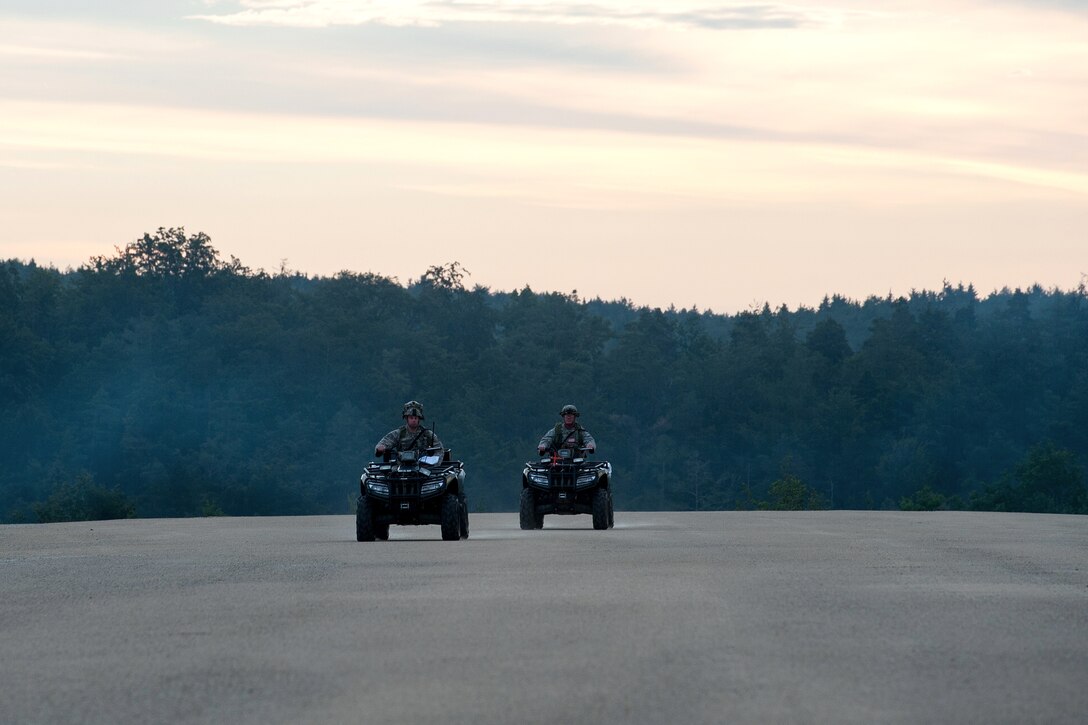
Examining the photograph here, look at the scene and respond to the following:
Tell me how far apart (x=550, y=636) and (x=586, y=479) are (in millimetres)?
17723

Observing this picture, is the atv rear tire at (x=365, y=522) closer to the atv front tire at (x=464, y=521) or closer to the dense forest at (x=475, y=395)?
the atv front tire at (x=464, y=521)

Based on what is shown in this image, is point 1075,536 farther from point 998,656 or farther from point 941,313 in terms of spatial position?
point 941,313

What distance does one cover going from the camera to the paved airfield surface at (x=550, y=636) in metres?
9.88

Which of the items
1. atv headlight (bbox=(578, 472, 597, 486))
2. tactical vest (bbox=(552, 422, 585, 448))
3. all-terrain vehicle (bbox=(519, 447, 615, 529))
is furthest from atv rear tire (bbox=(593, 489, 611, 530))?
tactical vest (bbox=(552, 422, 585, 448))

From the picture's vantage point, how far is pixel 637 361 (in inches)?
6201

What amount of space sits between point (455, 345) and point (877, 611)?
5432 inches

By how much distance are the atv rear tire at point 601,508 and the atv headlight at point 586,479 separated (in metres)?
0.30

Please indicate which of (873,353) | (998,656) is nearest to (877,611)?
(998,656)

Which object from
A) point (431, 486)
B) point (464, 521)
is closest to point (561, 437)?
point (464, 521)

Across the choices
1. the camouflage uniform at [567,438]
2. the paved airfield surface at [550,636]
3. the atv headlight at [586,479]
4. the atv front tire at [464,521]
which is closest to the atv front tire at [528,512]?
the camouflage uniform at [567,438]

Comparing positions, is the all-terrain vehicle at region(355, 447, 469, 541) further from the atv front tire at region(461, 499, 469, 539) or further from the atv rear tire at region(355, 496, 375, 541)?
the atv front tire at region(461, 499, 469, 539)

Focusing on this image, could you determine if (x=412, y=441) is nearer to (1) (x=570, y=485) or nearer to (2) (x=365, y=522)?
(2) (x=365, y=522)

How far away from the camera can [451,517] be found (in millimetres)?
26703

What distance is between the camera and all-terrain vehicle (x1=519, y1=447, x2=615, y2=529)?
1202 inches
